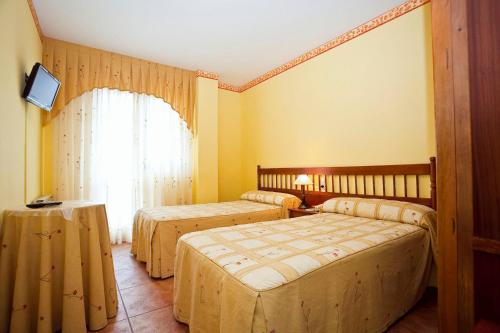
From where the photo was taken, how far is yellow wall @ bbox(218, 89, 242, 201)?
15.4 ft

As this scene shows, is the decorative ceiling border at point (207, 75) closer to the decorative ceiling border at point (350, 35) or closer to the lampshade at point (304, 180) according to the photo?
the decorative ceiling border at point (350, 35)

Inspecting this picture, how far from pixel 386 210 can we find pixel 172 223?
2.18 meters

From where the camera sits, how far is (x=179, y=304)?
5.45 ft

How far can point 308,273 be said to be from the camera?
117cm

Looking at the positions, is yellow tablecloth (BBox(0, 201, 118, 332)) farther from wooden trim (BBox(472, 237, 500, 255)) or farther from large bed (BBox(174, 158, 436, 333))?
wooden trim (BBox(472, 237, 500, 255))

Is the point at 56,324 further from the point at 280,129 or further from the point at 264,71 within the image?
the point at 264,71

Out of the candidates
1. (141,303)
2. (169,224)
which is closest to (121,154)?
(169,224)

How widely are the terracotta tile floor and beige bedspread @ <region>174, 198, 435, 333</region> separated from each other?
0.10 metres

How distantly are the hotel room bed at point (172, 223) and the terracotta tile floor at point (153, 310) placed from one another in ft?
0.66

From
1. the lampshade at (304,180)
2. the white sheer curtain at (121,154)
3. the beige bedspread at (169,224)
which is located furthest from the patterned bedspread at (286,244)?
the white sheer curtain at (121,154)

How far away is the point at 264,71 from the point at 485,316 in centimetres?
405

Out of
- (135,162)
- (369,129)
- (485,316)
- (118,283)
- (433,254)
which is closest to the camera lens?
(485,316)

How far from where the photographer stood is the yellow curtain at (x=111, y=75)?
10.2 feet

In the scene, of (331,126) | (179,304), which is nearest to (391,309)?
(179,304)
